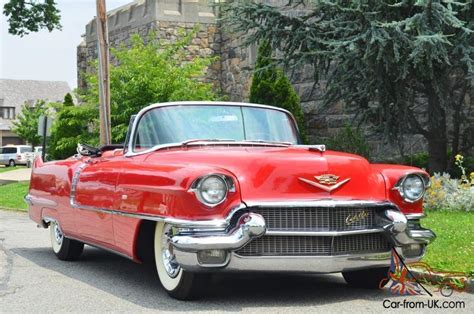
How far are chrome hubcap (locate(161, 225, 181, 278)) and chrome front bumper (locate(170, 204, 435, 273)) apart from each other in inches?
11.0

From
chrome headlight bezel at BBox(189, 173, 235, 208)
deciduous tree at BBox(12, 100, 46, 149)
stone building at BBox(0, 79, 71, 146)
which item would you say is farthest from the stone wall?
stone building at BBox(0, 79, 71, 146)

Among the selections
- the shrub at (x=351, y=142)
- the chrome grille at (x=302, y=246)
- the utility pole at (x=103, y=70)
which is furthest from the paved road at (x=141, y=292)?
the shrub at (x=351, y=142)

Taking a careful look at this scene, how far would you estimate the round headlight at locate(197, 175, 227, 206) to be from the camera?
5957 millimetres

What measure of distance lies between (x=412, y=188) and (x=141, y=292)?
250cm

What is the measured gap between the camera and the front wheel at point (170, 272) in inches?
244

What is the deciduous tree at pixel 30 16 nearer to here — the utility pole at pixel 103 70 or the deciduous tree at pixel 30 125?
the utility pole at pixel 103 70

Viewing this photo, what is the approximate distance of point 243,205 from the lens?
5.93 m

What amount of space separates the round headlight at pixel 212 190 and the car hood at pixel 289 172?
0.26ft

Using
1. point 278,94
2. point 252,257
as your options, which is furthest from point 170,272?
point 278,94

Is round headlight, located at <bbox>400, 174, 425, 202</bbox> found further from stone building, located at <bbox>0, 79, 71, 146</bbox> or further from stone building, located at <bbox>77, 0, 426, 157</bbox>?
stone building, located at <bbox>0, 79, 71, 146</bbox>

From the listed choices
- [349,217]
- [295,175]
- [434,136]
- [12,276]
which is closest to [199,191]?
[295,175]

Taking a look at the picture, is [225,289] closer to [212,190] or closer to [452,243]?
[212,190]

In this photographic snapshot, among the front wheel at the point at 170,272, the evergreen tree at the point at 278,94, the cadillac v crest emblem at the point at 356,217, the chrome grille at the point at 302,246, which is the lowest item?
the front wheel at the point at 170,272

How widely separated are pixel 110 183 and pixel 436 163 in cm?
961
